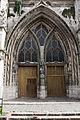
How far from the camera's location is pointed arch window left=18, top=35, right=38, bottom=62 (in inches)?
339

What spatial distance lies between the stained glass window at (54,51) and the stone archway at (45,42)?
35cm

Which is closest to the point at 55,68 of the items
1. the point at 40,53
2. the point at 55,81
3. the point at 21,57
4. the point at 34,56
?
the point at 55,81

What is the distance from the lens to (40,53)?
845 cm

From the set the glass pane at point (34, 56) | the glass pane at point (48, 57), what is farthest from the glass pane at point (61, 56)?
the glass pane at point (34, 56)

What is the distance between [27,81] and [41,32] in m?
3.64

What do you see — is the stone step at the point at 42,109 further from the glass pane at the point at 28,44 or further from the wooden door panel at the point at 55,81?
the glass pane at the point at 28,44

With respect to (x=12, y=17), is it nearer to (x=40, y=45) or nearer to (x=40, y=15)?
(x=40, y=15)

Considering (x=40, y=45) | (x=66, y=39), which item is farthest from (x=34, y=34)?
(x=66, y=39)

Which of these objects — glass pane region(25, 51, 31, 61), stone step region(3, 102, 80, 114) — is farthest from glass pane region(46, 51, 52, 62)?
stone step region(3, 102, 80, 114)

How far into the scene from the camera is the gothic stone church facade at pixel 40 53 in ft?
25.5

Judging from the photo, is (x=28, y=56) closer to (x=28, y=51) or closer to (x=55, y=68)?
(x=28, y=51)

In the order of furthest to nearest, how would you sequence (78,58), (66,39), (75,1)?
(75,1) < (66,39) < (78,58)

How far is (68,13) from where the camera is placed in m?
9.17

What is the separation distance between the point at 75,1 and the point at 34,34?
3787 mm
